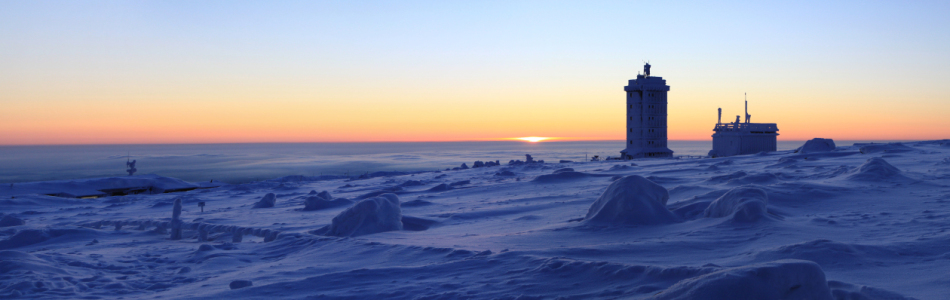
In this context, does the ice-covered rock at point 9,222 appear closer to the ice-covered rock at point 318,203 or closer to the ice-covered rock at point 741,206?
the ice-covered rock at point 318,203

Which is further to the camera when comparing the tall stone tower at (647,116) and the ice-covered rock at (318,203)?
the tall stone tower at (647,116)

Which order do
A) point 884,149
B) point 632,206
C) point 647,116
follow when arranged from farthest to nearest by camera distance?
point 647,116
point 884,149
point 632,206

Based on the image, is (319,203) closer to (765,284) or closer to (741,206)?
(741,206)

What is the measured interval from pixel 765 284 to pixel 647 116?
43383 mm

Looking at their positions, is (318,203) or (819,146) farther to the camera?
(819,146)

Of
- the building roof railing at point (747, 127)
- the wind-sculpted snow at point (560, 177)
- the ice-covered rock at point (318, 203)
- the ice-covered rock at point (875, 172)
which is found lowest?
the ice-covered rock at point (318, 203)

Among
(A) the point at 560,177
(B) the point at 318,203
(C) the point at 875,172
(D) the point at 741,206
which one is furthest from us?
(A) the point at 560,177

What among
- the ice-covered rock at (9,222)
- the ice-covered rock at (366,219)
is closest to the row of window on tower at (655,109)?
the ice-covered rock at (366,219)

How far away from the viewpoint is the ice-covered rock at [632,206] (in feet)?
35.2

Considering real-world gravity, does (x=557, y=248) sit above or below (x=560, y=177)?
below

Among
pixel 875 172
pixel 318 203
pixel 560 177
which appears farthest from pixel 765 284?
pixel 560 177

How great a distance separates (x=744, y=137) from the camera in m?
39.1

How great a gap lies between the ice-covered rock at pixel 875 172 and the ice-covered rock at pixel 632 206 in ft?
Answer: 23.3

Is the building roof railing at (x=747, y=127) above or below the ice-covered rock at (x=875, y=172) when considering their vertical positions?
above
